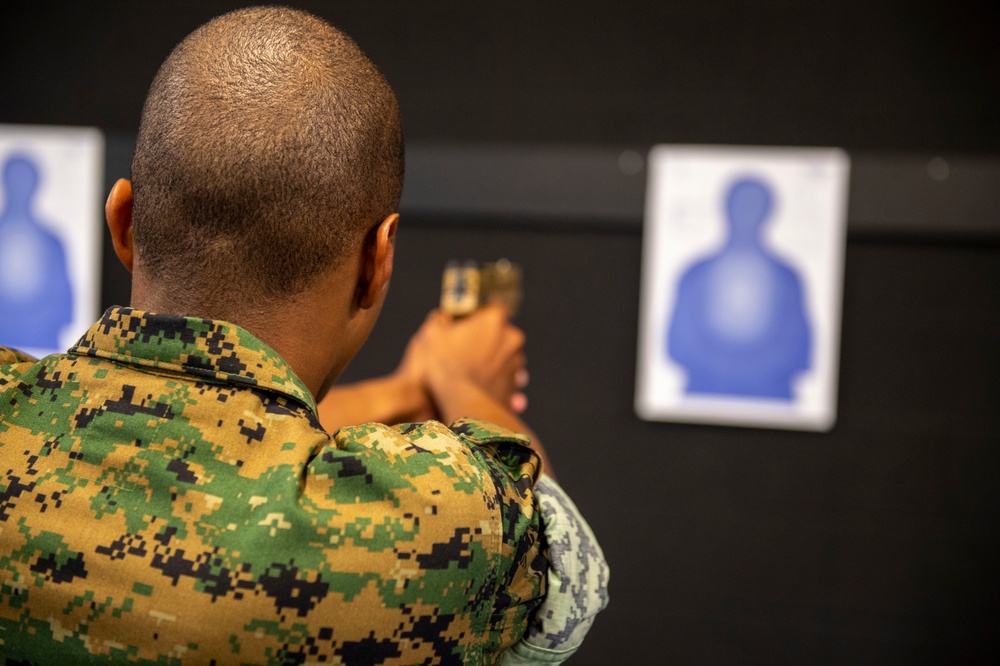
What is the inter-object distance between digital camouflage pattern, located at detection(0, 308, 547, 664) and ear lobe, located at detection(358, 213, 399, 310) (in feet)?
0.37

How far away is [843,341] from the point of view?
8.40 feet

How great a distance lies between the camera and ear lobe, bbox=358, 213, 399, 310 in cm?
67

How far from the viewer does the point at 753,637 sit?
2.53m

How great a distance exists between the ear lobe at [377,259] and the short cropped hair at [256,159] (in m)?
0.01

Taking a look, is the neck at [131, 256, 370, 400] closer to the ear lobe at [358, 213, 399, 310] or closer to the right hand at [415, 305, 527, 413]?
the ear lobe at [358, 213, 399, 310]

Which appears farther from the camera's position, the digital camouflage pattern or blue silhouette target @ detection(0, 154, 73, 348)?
blue silhouette target @ detection(0, 154, 73, 348)

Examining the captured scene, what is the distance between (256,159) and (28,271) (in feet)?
9.24

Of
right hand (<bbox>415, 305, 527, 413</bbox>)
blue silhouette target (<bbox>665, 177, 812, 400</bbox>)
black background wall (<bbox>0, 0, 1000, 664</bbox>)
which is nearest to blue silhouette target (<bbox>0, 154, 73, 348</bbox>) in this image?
black background wall (<bbox>0, 0, 1000, 664</bbox>)

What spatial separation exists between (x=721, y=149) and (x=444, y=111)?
843 millimetres

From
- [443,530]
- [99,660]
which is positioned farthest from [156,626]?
[443,530]

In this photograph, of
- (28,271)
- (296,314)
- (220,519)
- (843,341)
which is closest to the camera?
(220,519)

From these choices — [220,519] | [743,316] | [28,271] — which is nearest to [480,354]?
[220,519]

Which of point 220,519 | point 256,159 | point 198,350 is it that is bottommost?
point 220,519

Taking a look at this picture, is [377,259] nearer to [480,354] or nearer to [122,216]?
[122,216]
